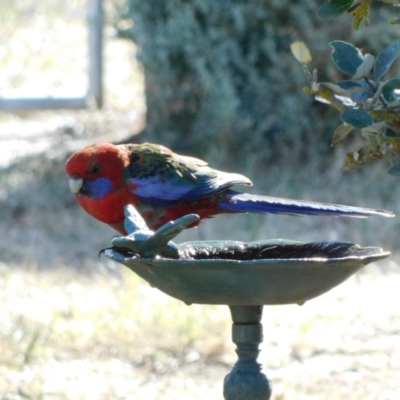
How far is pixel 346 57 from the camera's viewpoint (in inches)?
73.5

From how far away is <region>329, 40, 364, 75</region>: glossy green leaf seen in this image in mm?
1858

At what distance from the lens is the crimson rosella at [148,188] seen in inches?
113

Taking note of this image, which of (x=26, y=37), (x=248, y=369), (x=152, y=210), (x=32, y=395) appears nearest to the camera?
(x=248, y=369)

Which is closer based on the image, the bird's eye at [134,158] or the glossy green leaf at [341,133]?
the glossy green leaf at [341,133]

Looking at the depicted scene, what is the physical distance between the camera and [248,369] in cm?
203

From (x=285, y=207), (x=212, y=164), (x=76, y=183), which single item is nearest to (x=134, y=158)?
(x=76, y=183)

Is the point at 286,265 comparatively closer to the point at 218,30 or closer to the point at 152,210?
the point at 152,210

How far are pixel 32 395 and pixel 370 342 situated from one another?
1.62 metres

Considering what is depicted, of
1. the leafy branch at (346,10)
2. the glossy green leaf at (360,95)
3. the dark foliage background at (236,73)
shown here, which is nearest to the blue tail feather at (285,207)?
the glossy green leaf at (360,95)

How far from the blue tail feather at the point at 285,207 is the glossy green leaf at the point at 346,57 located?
16.9 inches

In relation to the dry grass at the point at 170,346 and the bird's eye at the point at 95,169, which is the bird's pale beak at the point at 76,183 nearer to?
the bird's eye at the point at 95,169

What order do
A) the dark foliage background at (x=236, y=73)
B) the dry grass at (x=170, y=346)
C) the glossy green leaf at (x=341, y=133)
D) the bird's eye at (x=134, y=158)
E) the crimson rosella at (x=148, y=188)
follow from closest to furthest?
the glossy green leaf at (x=341, y=133)
the crimson rosella at (x=148, y=188)
the bird's eye at (x=134, y=158)
the dry grass at (x=170, y=346)
the dark foliage background at (x=236, y=73)

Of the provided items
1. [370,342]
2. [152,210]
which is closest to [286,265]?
[152,210]

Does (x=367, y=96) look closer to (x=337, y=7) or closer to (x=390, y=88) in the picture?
(x=390, y=88)
